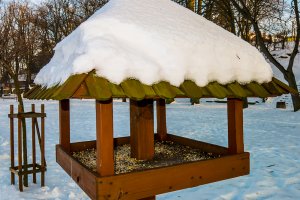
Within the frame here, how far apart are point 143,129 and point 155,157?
0.32 m

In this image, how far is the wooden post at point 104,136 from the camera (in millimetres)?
1922

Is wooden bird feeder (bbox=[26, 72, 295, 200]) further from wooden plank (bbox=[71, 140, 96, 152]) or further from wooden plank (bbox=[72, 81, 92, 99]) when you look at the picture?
wooden plank (bbox=[71, 140, 96, 152])

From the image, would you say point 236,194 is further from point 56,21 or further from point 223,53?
point 56,21

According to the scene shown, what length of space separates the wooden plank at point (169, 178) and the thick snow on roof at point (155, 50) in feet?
2.08

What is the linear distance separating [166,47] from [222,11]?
1636 cm

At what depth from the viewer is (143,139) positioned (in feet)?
9.09

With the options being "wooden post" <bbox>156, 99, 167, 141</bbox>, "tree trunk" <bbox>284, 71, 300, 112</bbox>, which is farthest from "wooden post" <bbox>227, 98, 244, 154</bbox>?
"tree trunk" <bbox>284, 71, 300, 112</bbox>

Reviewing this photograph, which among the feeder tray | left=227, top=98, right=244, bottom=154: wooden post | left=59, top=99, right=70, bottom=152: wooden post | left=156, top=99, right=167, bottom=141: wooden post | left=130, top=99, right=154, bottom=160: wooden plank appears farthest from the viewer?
left=156, top=99, right=167, bottom=141: wooden post

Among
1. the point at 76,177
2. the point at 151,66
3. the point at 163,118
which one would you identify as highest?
the point at 151,66

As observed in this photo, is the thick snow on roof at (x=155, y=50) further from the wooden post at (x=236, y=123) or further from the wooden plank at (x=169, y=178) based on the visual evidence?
the wooden plank at (x=169, y=178)

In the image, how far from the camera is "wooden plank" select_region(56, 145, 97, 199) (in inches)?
77.4

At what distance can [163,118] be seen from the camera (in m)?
3.90

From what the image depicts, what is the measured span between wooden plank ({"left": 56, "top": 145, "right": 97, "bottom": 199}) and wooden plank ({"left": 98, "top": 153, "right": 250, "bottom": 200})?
0.36ft

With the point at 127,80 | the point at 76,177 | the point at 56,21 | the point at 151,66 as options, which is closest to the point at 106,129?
the point at 127,80
